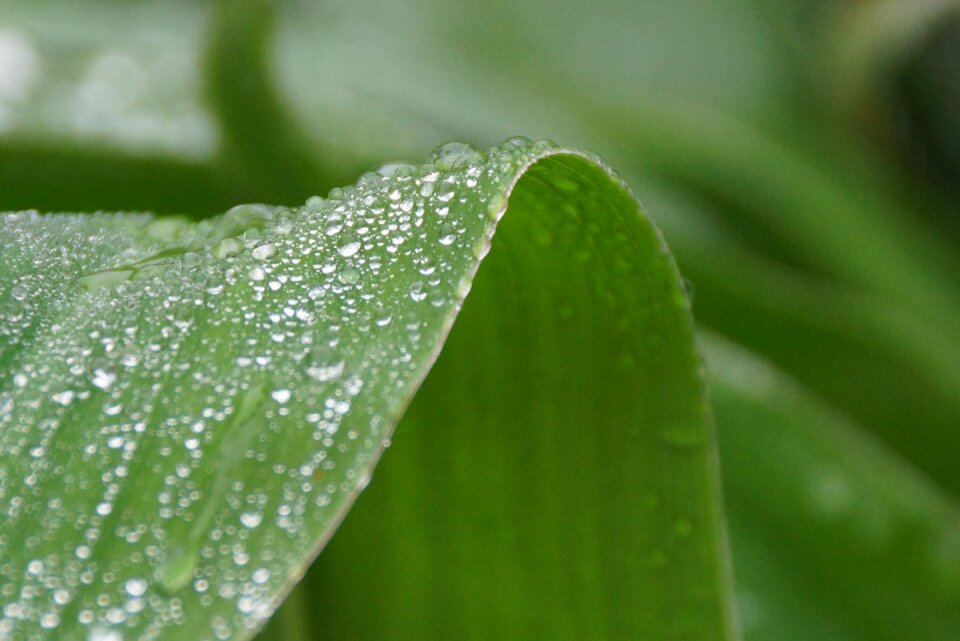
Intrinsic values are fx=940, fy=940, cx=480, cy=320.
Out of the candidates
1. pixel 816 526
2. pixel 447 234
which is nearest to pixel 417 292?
pixel 447 234

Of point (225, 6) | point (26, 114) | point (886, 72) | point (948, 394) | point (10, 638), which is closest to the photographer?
point (10, 638)

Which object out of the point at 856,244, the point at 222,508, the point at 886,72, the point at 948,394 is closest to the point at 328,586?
the point at 222,508

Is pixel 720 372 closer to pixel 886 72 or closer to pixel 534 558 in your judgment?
pixel 534 558

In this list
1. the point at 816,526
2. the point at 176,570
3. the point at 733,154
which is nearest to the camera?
the point at 176,570

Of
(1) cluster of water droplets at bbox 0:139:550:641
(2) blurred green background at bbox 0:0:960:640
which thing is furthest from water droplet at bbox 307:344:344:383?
(2) blurred green background at bbox 0:0:960:640

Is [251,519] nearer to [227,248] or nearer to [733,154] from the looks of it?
[227,248]

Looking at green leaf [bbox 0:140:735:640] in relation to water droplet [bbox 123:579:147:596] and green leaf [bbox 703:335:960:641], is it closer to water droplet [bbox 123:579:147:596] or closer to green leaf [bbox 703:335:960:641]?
water droplet [bbox 123:579:147:596]
